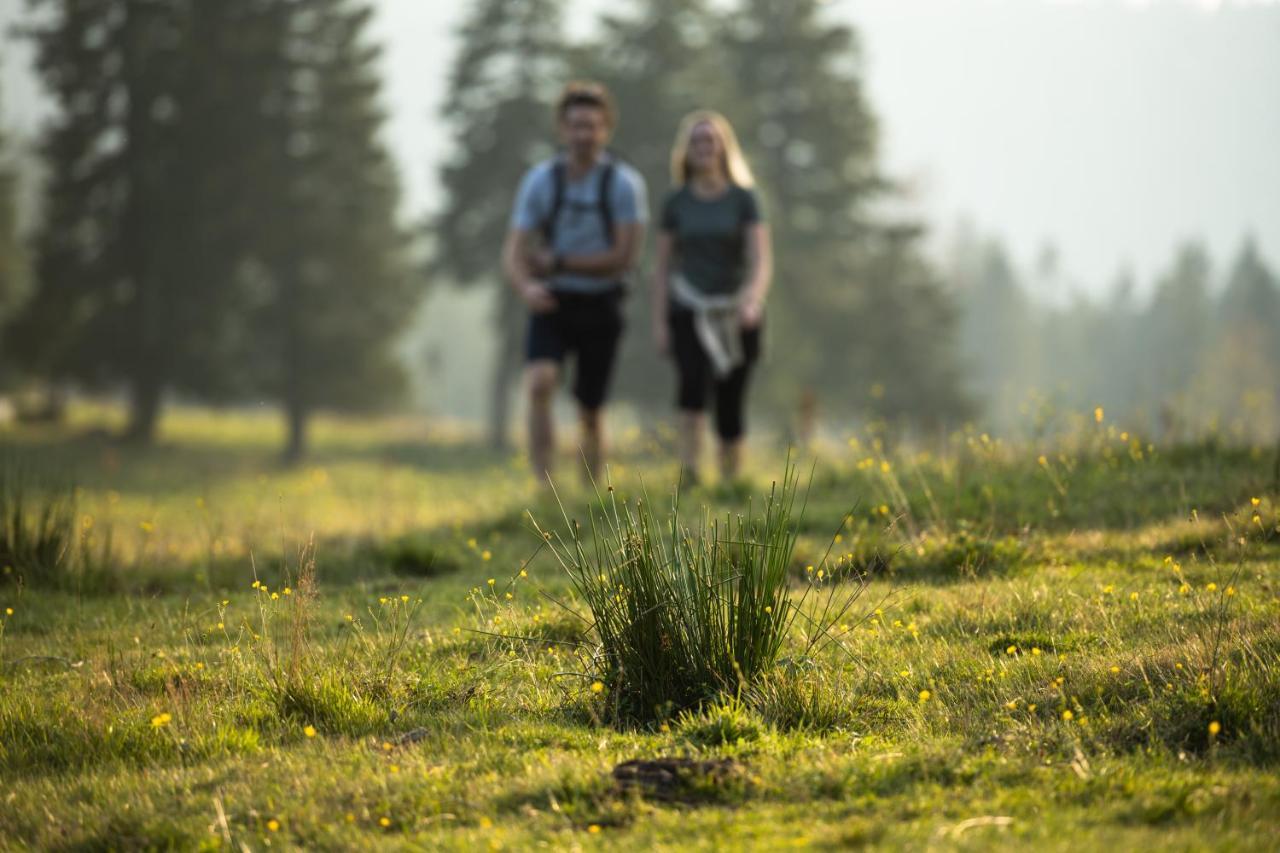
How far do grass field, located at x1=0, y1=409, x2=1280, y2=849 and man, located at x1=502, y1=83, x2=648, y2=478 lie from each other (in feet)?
7.14

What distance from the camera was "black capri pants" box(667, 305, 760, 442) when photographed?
8.34 metres

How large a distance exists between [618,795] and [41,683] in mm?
2469

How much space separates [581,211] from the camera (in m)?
8.27

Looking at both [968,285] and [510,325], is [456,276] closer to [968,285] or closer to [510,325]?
[510,325]

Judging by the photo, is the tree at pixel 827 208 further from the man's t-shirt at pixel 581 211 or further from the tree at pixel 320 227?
the man's t-shirt at pixel 581 211

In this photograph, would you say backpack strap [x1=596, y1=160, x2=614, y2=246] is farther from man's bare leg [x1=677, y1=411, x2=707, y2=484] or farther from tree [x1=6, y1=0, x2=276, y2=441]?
tree [x1=6, y1=0, x2=276, y2=441]

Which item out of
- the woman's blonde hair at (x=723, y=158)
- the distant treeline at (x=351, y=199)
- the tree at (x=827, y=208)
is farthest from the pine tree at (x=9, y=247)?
the woman's blonde hair at (x=723, y=158)

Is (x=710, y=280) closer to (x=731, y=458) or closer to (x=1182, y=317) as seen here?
(x=731, y=458)

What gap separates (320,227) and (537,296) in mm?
23237

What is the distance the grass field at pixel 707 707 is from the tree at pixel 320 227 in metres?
24.3

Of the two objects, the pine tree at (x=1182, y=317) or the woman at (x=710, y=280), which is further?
the pine tree at (x=1182, y=317)

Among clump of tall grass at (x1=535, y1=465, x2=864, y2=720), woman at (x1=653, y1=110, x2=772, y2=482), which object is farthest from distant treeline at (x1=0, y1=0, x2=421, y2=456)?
clump of tall grass at (x1=535, y1=465, x2=864, y2=720)

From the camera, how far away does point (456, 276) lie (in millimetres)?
33688

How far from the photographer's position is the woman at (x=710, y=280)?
8281mm
